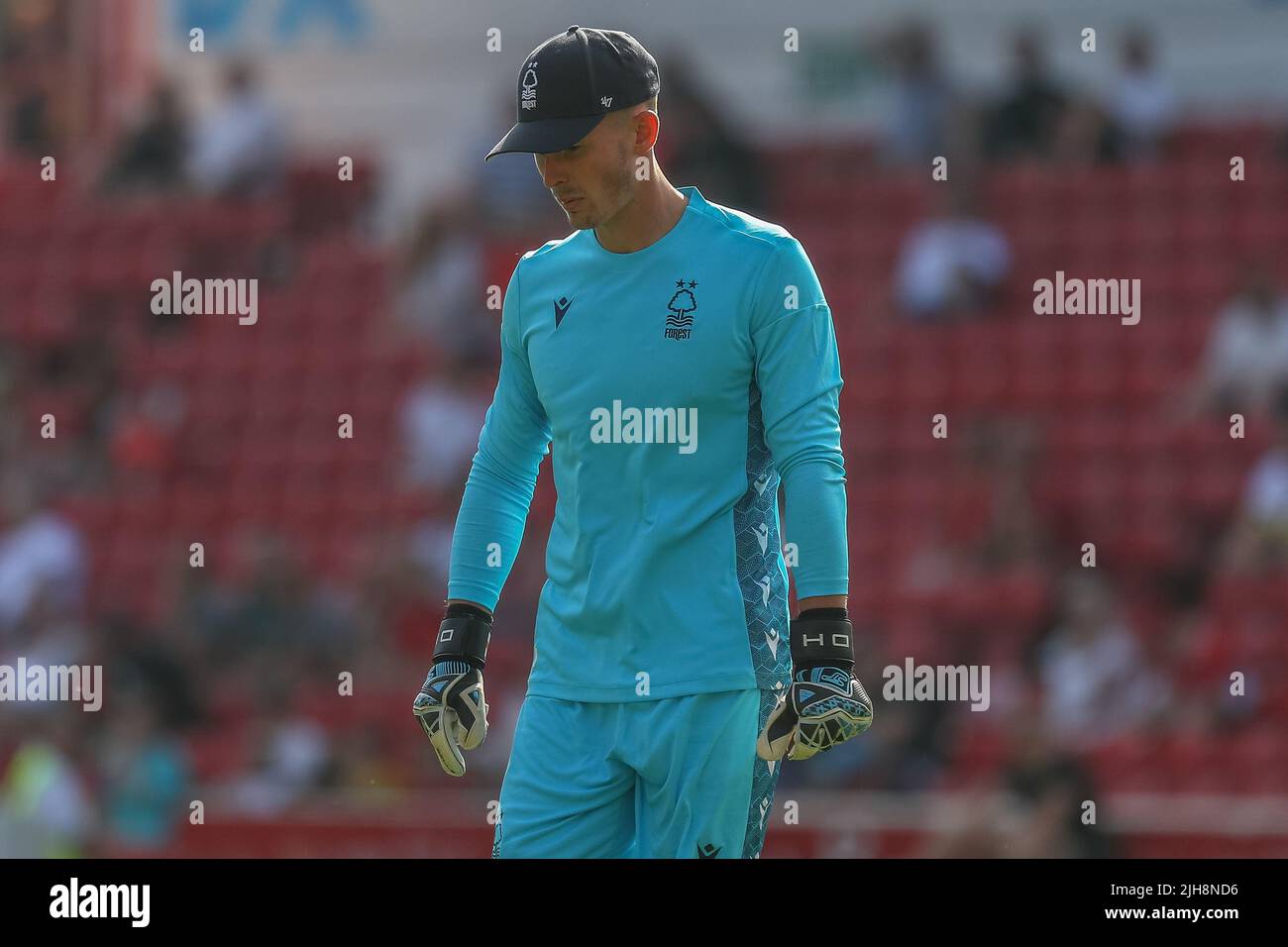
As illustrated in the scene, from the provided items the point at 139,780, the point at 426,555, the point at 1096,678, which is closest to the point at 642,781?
the point at 1096,678

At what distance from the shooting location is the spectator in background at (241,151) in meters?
13.2

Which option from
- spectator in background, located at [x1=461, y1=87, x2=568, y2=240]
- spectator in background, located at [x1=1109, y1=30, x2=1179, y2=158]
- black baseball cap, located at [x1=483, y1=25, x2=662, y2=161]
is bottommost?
black baseball cap, located at [x1=483, y1=25, x2=662, y2=161]

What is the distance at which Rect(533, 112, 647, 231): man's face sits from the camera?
3.51 metres

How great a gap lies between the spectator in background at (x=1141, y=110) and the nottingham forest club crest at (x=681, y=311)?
28.5ft

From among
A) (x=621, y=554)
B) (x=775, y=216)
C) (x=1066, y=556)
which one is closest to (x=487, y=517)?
(x=621, y=554)

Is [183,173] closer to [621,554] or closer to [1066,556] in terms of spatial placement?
[1066,556]

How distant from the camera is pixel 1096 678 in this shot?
29.5ft

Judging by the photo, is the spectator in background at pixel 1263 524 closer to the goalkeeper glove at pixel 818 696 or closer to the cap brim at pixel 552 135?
the goalkeeper glove at pixel 818 696

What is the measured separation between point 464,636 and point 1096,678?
19.0 ft

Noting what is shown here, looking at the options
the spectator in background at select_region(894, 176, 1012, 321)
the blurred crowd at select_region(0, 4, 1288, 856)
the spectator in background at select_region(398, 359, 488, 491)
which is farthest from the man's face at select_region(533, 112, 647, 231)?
the spectator in background at select_region(894, 176, 1012, 321)

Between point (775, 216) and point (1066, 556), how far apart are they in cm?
329

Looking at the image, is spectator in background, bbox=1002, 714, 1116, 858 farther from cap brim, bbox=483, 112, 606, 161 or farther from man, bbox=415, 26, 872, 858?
cap brim, bbox=483, 112, 606, 161

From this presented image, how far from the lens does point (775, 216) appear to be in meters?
12.1

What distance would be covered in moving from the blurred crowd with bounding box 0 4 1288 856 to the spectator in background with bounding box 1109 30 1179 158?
0.05ft
